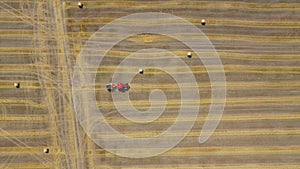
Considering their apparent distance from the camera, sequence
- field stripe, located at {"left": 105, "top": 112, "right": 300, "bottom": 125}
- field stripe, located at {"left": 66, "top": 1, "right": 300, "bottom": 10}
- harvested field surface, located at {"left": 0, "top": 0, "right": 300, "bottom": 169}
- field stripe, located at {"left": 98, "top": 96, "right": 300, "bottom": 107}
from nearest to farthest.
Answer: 1. harvested field surface, located at {"left": 0, "top": 0, "right": 300, "bottom": 169}
2. field stripe, located at {"left": 105, "top": 112, "right": 300, "bottom": 125}
3. field stripe, located at {"left": 98, "top": 96, "right": 300, "bottom": 107}
4. field stripe, located at {"left": 66, "top": 1, "right": 300, "bottom": 10}

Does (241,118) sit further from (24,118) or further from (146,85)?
(24,118)

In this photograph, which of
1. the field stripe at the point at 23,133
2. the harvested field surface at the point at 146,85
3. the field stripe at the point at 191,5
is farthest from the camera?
the field stripe at the point at 191,5

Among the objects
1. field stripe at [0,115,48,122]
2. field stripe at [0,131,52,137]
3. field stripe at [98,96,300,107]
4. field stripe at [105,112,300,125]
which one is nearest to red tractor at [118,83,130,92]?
field stripe at [98,96,300,107]

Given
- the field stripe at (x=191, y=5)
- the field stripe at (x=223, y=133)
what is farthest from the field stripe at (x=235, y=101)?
the field stripe at (x=191, y=5)

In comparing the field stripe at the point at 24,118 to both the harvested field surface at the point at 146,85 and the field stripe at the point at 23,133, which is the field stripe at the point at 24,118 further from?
the field stripe at the point at 23,133

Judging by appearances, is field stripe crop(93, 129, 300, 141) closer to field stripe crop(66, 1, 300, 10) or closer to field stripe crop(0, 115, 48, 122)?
field stripe crop(0, 115, 48, 122)

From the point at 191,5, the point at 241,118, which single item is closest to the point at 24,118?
the point at 191,5

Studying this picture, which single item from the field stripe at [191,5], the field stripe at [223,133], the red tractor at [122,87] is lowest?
the field stripe at [223,133]

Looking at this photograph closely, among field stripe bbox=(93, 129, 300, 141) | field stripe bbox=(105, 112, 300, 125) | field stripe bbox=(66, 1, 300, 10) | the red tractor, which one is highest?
field stripe bbox=(66, 1, 300, 10)

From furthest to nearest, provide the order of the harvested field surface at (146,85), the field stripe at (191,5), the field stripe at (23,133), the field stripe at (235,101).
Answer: the field stripe at (191,5), the field stripe at (235,101), the harvested field surface at (146,85), the field stripe at (23,133)

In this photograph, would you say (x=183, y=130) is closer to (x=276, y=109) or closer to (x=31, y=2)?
(x=276, y=109)

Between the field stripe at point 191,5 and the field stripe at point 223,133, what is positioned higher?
the field stripe at point 191,5

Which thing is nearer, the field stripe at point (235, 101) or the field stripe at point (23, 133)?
the field stripe at point (23, 133)
